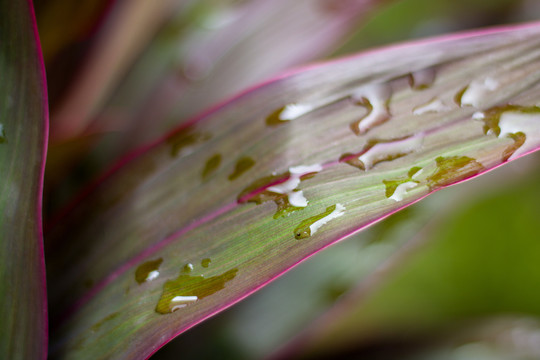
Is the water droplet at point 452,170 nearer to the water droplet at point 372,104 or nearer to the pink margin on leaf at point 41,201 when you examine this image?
the water droplet at point 372,104

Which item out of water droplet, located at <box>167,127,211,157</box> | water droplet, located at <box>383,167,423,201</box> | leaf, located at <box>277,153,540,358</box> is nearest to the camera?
water droplet, located at <box>383,167,423,201</box>

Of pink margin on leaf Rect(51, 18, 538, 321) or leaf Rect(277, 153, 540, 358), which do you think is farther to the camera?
leaf Rect(277, 153, 540, 358)

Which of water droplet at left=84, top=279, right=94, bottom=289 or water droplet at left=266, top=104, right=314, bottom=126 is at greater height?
water droplet at left=266, top=104, right=314, bottom=126

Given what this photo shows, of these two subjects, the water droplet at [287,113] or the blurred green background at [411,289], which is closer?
the water droplet at [287,113]

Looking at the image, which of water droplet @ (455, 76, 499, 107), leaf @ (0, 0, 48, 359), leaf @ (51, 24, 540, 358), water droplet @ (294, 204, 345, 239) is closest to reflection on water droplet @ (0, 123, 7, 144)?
leaf @ (0, 0, 48, 359)

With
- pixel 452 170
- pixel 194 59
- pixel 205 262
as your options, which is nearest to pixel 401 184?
pixel 452 170

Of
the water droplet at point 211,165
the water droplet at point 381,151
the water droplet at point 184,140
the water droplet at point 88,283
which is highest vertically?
the water droplet at point 184,140

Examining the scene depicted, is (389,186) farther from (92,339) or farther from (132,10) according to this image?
(132,10)

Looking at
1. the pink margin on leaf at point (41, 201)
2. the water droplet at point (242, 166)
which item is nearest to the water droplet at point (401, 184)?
the water droplet at point (242, 166)

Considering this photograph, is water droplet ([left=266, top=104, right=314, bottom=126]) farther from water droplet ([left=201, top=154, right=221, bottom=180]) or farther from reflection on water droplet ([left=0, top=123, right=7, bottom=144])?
reflection on water droplet ([left=0, top=123, right=7, bottom=144])
